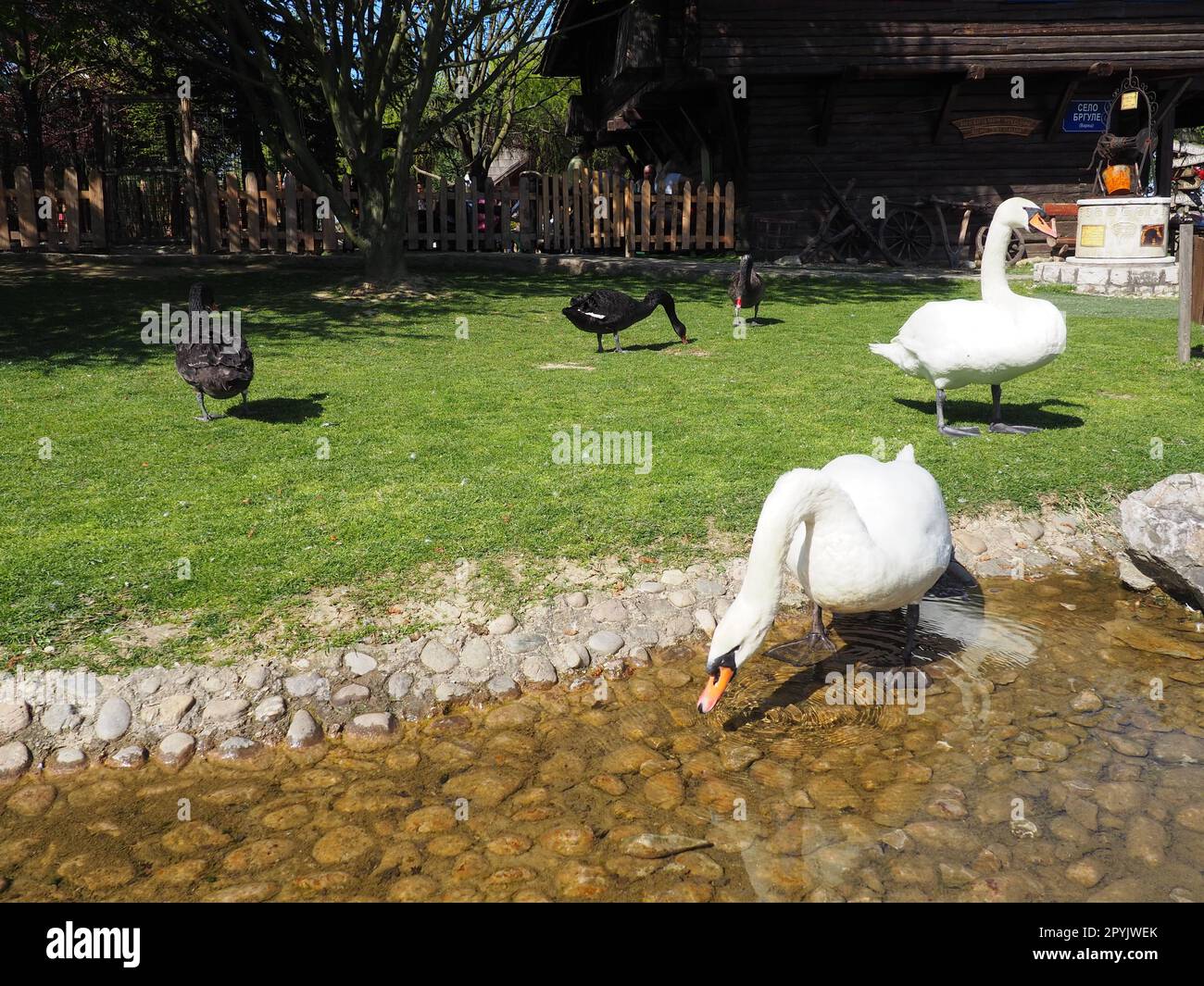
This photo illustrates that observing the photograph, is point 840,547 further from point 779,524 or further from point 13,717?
point 13,717

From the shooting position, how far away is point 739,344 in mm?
12836

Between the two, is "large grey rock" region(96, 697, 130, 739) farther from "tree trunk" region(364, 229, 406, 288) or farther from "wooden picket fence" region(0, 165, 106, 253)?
"wooden picket fence" region(0, 165, 106, 253)

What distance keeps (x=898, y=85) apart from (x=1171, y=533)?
62.0 feet

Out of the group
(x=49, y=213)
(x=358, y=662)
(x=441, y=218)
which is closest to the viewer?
(x=358, y=662)

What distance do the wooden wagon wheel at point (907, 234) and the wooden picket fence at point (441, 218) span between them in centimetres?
368

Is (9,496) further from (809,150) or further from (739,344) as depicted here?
(809,150)

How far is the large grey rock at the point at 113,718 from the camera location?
4.70 m

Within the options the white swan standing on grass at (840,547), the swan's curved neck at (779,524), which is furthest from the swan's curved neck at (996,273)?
the swan's curved neck at (779,524)

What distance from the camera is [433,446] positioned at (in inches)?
323

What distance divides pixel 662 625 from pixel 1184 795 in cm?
276

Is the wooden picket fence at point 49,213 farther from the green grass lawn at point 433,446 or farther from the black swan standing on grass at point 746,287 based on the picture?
the black swan standing on grass at point 746,287

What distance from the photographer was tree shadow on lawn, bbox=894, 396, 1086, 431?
28.8 ft

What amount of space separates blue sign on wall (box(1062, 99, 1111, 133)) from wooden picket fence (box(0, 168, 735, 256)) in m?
7.95

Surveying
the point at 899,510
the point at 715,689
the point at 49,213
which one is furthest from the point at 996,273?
the point at 49,213
